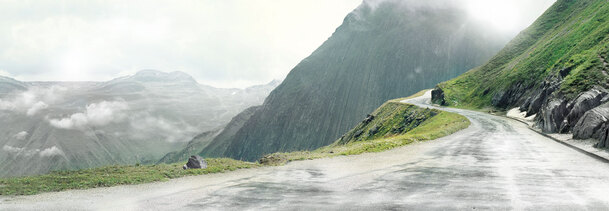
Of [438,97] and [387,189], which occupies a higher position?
[438,97]

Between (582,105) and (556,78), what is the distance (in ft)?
85.1

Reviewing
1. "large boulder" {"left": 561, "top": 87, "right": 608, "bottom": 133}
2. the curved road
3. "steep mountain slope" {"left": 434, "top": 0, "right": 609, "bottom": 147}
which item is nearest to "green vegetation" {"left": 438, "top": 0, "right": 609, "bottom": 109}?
"steep mountain slope" {"left": 434, "top": 0, "right": 609, "bottom": 147}

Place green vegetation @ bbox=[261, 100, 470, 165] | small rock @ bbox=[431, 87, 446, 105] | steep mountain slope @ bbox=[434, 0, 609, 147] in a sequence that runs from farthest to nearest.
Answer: small rock @ bbox=[431, 87, 446, 105]
steep mountain slope @ bbox=[434, 0, 609, 147]
green vegetation @ bbox=[261, 100, 470, 165]

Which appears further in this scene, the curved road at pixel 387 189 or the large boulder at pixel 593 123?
the large boulder at pixel 593 123

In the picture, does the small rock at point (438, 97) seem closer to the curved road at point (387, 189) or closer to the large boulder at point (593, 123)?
the large boulder at point (593, 123)

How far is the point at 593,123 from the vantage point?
20.7 m

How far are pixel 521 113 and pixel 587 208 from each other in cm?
5288

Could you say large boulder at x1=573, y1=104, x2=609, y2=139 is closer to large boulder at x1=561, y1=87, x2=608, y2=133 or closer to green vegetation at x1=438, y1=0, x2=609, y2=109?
large boulder at x1=561, y1=87, x2=608, y2=133

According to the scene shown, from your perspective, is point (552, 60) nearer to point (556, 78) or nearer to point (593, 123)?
point (556, 78)

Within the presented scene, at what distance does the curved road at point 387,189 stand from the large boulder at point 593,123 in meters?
3.57

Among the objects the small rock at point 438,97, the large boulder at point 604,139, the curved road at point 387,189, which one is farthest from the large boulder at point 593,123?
the small rock at point 438,97

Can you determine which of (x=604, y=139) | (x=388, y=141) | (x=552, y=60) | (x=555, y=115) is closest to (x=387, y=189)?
(x=604, y=139)

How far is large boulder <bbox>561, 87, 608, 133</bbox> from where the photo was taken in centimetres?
2473

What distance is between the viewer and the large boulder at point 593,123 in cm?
2008
